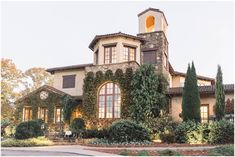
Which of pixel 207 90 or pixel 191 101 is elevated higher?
pixel 207 90

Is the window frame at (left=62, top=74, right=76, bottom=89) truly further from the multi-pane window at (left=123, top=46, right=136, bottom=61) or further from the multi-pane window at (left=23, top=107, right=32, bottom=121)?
the multi-pane window at (left=123, top=46, right=136, bottom=61)

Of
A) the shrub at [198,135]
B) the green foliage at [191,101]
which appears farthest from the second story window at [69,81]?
the shrub at [198,135]

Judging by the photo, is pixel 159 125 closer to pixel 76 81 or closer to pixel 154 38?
pixel 154 38

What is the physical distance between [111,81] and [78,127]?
4.64 m

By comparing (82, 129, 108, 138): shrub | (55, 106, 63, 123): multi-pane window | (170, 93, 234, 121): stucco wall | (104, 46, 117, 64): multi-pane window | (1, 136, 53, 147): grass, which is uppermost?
(104, 46, 117, 64): multi-pane window

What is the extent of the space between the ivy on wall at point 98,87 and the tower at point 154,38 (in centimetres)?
470

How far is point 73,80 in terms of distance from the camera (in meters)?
30.4

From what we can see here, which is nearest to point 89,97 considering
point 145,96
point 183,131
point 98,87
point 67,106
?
point 98,87

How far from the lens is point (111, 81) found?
2541 centimetres

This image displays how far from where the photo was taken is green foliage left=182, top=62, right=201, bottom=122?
2089 cm

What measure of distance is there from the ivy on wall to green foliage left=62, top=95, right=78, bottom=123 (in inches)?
80.2

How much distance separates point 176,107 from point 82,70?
9.99 m

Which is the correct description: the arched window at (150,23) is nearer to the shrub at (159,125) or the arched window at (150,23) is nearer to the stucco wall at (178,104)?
the stucco wall at (178,104)

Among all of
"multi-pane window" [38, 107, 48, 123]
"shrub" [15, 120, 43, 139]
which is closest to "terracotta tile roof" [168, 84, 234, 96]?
"shrub" [15, 120, 43, 139]
